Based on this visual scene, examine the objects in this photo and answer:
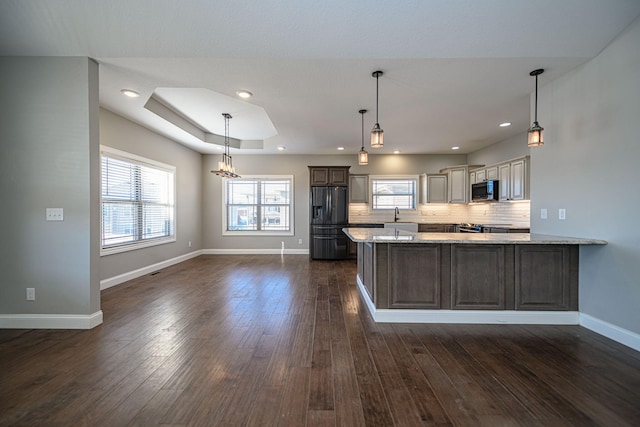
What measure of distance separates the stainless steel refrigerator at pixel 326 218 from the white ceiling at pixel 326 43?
3043mm

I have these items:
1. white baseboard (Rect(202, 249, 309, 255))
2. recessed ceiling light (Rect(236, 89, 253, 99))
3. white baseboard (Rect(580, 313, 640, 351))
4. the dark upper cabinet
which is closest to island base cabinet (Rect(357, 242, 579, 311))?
white baseboard (Rect(580, 313, 640, 351))

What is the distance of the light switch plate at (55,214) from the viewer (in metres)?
2.73

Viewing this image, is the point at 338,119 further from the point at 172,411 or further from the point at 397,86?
the point at 172,411

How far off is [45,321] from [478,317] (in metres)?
4.44

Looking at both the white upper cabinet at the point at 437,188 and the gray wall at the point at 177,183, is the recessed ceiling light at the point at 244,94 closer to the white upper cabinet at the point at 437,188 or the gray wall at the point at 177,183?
the gray wall at the point at 177,183

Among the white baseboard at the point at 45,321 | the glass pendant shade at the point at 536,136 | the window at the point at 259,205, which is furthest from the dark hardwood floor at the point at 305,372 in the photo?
the window at the point at 259,205

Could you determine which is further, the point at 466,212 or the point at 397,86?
the point at 466,212

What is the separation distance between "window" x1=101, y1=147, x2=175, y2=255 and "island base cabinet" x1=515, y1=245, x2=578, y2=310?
18.1ft

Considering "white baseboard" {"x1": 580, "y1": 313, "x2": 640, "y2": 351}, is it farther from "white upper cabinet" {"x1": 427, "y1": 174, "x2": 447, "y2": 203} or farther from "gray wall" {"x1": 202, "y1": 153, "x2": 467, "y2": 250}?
"gray wall" {"x1": 202, "y1": 153, "x2": 467, "y2": 250}

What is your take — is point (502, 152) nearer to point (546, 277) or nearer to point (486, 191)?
point (486, 191)

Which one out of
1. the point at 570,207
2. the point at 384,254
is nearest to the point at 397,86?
the point at 384,254

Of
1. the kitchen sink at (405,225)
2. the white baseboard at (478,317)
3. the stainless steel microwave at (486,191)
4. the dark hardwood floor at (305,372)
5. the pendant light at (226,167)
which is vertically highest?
the pendant light at (226,167)

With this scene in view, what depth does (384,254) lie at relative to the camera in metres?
2.98

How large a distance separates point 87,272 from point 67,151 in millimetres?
1223
